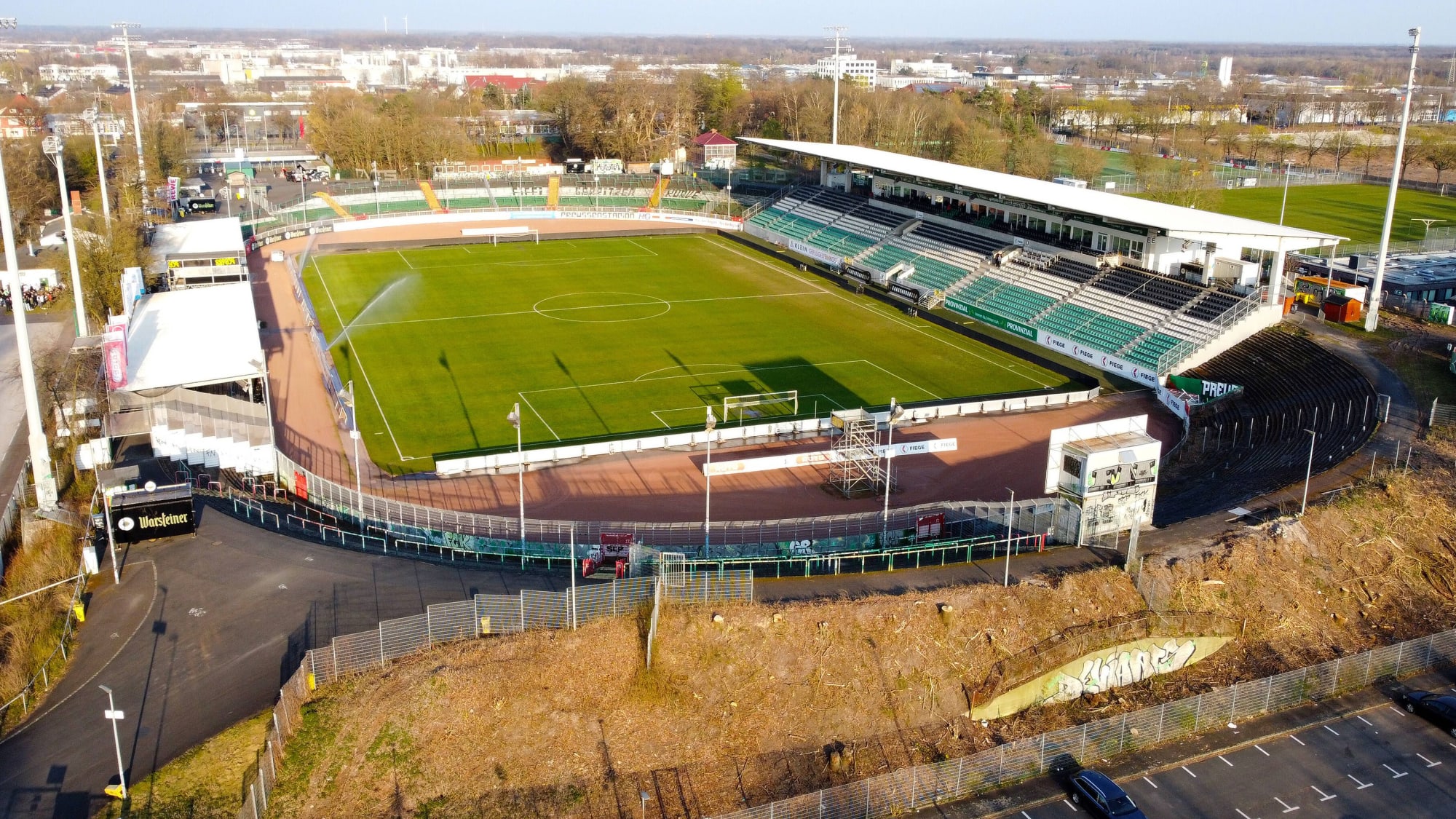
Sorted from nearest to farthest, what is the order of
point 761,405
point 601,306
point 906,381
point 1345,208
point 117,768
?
point 117,768 → point 761,405 → point 906,381 → point 601,306 → point 1345,208

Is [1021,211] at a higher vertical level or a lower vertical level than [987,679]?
higher

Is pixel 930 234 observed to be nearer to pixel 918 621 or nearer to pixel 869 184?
pixel 869 184

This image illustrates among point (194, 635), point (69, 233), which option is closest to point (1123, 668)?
point (194, 635)

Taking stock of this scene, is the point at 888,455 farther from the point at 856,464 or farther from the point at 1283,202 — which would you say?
the point at 1283,202

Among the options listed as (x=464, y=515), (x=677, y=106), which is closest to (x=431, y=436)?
(x=464, y=515)

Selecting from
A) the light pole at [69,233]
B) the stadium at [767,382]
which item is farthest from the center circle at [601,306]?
the light pole at [69,233]

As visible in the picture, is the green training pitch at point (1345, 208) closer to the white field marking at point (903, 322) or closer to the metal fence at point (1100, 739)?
the white field marking at point (903, 322)

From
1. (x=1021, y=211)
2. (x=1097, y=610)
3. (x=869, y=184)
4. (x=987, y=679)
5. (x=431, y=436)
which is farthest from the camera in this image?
(x=869, y=184)
